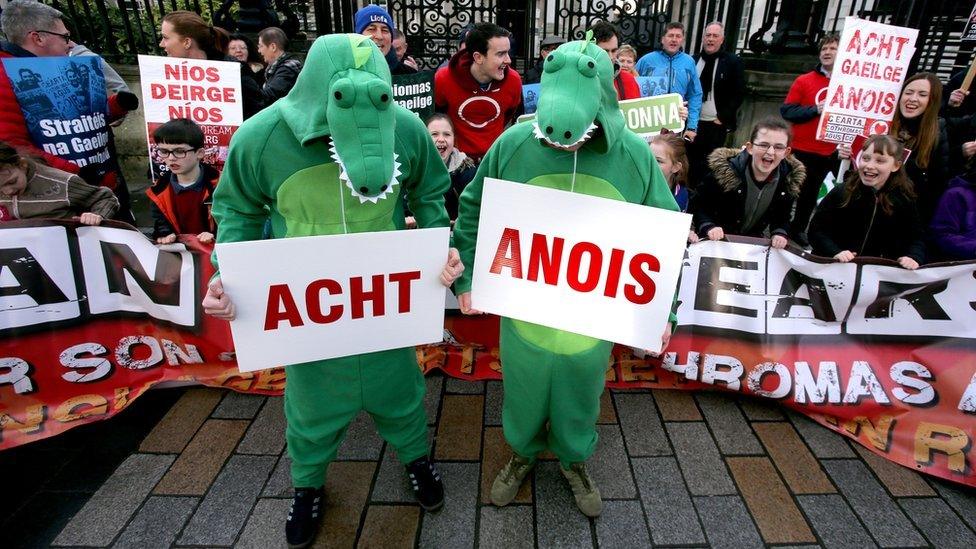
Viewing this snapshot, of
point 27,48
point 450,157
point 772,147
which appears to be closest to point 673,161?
point 772,147

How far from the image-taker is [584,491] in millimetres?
2453

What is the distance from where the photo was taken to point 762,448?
2.85 metres

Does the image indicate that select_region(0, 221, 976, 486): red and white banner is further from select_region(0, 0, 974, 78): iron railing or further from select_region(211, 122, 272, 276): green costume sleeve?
select_region(0, 0, 974, 78): iron railing

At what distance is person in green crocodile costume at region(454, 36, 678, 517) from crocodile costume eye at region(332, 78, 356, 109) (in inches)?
24.0

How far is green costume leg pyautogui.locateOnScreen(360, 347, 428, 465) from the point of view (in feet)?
7.10

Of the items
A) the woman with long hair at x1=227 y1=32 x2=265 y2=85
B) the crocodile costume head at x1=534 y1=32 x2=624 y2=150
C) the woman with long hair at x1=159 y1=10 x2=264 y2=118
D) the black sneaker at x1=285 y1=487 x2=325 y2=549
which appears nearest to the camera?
the crocodile costume head at x1=534 y1=32 x2=624 y2=150

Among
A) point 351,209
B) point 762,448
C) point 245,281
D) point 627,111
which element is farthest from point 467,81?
point 762,448

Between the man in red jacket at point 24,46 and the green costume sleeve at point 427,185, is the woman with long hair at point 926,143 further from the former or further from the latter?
the man in red jacket at point 24,46

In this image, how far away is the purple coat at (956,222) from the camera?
11.0ft

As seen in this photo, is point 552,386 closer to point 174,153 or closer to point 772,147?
point 772,147

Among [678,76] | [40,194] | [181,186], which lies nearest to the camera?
[40,194]

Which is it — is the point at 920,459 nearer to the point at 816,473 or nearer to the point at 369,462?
the point at 816,473

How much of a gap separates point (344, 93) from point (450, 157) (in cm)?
197

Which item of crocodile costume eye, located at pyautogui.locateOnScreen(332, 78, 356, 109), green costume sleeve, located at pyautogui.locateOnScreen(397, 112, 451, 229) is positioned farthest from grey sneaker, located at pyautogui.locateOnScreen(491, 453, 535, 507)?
crocodile costume eye, located at pyautogui.locateOnScreen(332, 78, 356, 109)
